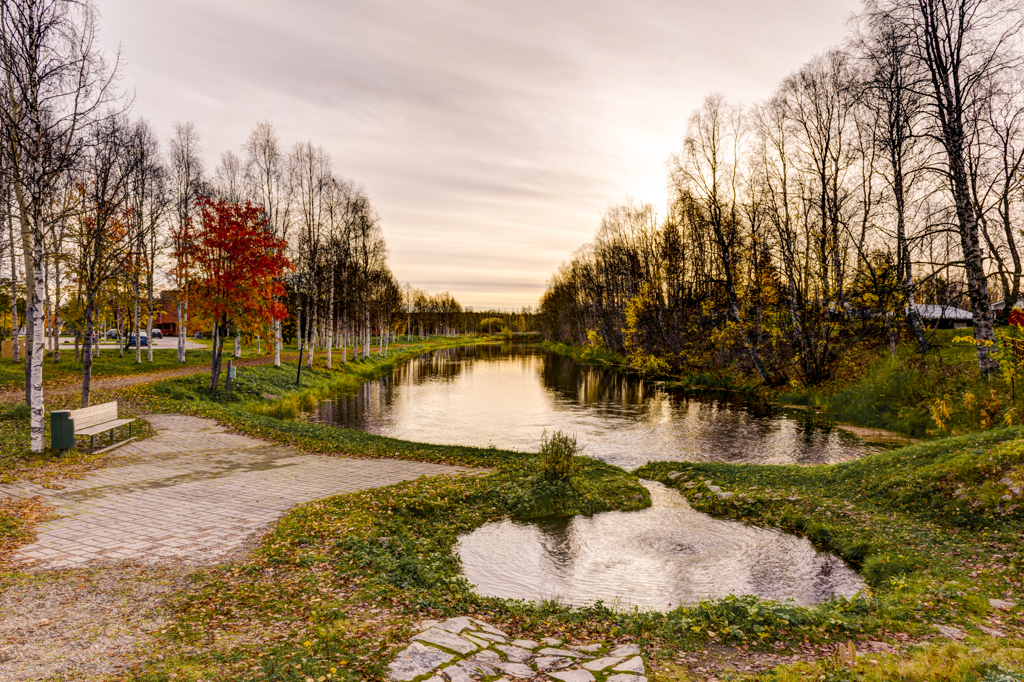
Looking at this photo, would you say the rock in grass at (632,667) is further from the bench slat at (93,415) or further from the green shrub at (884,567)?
the bench slat at (93,415)

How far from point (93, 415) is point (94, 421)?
0.18m

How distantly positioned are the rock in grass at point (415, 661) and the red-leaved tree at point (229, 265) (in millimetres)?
20942

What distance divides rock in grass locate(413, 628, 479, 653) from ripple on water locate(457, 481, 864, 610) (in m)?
1.95

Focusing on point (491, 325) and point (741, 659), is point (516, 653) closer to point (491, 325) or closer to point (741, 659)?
point (741, 659)

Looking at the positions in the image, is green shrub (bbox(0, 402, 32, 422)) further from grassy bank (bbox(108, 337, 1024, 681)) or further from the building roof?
the building roof

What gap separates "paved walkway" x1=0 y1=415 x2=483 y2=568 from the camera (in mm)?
7242

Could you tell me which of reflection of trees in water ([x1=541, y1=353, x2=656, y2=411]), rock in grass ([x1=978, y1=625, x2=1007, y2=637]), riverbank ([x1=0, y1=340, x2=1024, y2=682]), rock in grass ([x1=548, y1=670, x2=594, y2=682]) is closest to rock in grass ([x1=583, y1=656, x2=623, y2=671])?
rock in grass ([x1=548, y1=670, x2=594, y2=682])

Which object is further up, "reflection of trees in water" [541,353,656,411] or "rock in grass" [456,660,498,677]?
"rock in grass" [456,660,498,677]

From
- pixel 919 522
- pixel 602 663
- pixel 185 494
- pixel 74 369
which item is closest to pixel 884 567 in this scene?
pixel 919 522

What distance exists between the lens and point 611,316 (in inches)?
2514

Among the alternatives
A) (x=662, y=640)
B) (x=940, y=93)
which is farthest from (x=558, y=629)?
(x=940, y=93)

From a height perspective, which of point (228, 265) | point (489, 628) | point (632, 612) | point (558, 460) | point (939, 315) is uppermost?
point (228, 265)

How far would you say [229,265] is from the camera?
22328 millimetres

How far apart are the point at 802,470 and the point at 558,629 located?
9.64 m
